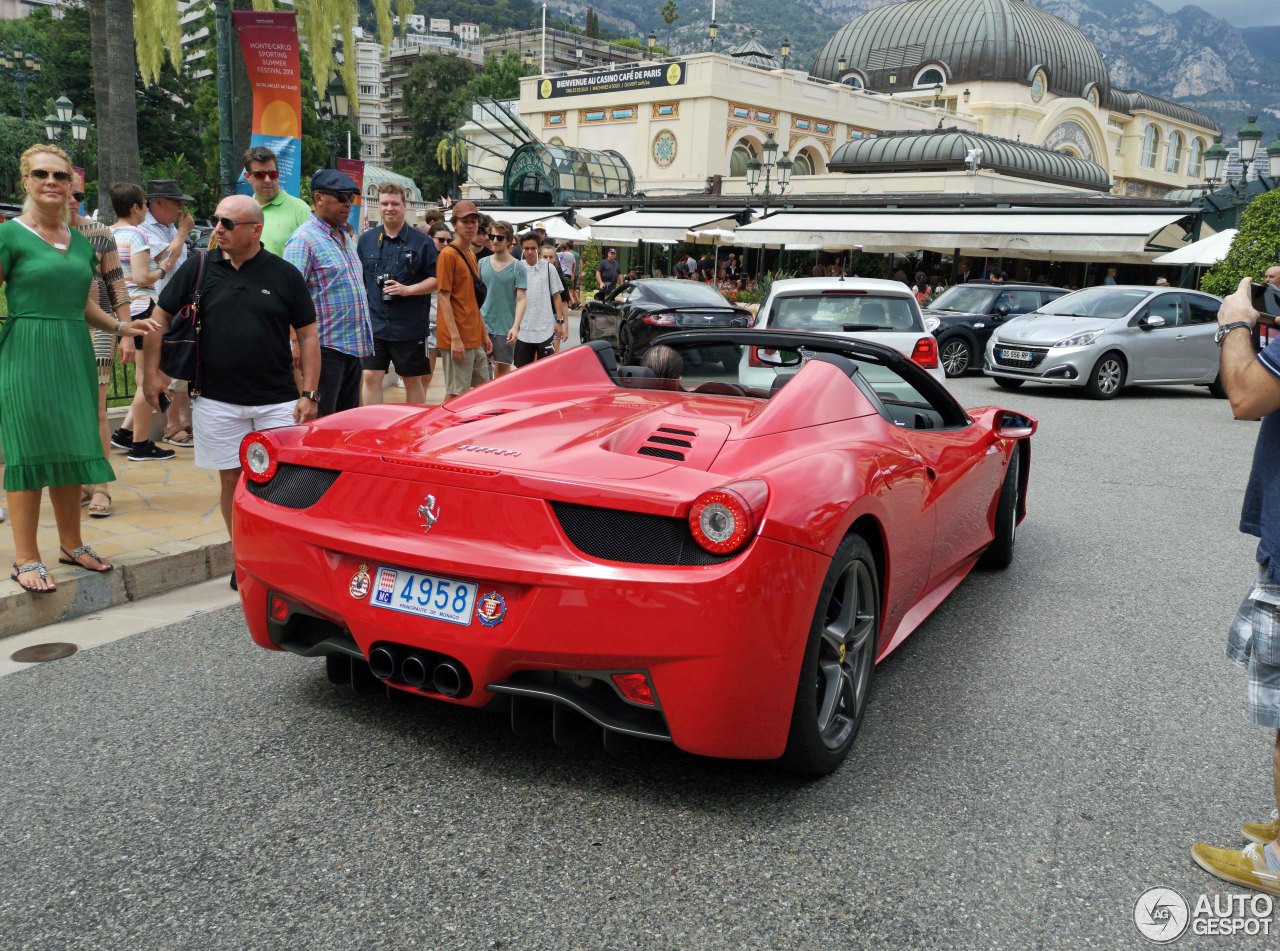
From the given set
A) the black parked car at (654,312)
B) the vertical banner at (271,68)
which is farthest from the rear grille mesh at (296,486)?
the black parked car at (654,312)

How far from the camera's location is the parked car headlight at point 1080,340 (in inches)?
575

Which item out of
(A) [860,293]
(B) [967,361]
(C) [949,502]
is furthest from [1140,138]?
(C) [949,502]

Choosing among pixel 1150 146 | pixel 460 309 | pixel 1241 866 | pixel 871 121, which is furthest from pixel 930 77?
pixel 1241 866

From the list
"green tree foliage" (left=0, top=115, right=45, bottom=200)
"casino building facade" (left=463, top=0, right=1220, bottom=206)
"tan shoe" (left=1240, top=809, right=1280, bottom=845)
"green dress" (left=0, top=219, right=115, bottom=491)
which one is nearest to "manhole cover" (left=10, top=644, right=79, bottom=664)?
"green dress" (left=0, top=219, right=115, bottom=491)

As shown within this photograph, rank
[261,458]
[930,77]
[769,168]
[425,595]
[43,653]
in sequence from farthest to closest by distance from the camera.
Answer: [930,77] → [769,168] → [43,653] → [261,458] → [425,595]

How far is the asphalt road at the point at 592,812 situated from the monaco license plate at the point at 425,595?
53 centimetres

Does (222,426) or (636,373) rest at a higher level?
(636,373)

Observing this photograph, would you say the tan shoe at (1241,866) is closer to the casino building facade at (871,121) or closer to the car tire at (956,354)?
the car tire at (956,354)

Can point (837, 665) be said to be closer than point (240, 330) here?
Yes

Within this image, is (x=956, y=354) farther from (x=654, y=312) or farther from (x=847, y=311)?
(x=847, y=311)

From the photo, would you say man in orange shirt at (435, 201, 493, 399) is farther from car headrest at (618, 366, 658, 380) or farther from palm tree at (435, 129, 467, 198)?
palm tree at (435, 129, 467, 198)

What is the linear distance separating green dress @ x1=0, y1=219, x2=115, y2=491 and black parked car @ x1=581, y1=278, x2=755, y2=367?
969 cm

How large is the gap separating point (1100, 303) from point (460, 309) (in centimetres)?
1112

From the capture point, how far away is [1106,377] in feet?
48.7
